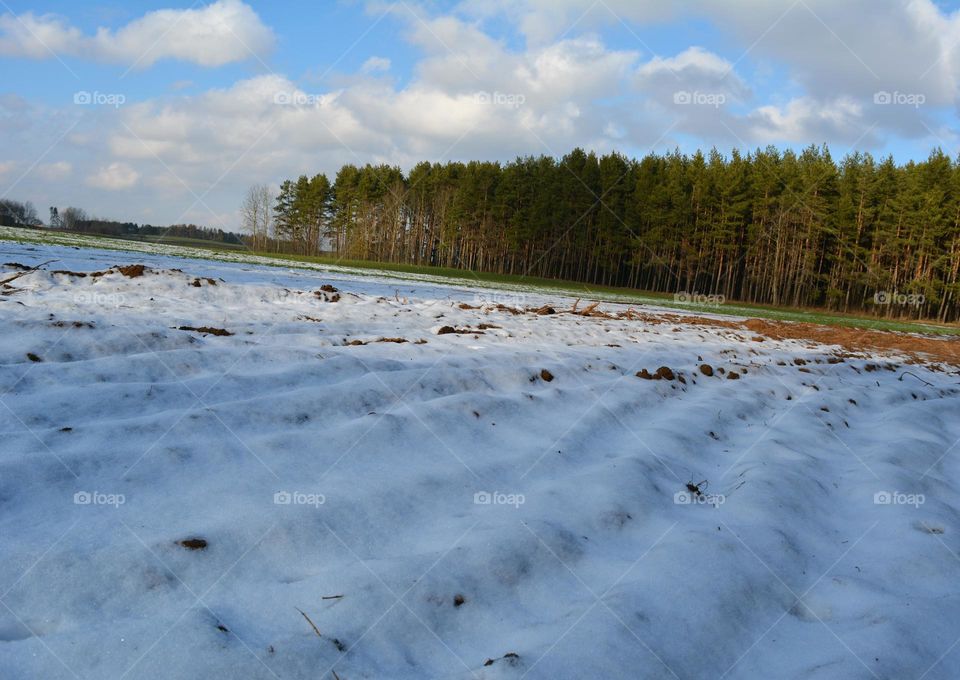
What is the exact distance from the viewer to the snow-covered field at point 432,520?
2168 millimetres

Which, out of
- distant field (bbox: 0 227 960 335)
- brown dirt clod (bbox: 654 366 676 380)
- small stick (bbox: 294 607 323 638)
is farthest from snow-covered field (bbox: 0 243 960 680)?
distant field (bbox: 0 227 960 335)

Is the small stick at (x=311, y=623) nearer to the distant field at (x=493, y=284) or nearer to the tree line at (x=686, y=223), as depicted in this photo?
the distant field at (x=493, y=284)

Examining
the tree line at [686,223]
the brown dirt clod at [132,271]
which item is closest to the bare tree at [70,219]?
the tree line at [686,223]

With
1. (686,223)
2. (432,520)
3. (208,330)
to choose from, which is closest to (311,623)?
(432,520)

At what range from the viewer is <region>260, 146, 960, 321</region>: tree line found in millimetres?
51250

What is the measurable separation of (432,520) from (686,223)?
2446 inches

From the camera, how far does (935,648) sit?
2.40 metres

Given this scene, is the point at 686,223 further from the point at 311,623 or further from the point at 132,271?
the point at 311,623

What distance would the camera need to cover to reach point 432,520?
9.98ft

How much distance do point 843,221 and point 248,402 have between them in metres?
61.0

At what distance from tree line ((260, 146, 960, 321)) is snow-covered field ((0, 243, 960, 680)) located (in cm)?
5652

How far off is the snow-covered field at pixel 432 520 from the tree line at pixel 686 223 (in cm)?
5652

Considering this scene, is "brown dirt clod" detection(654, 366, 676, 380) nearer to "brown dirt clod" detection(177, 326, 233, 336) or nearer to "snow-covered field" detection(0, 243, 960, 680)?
"snow-covered field" detection(0, 243, 960, 680)

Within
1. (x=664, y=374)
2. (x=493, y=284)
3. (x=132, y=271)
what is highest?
(x=493, y=284)
